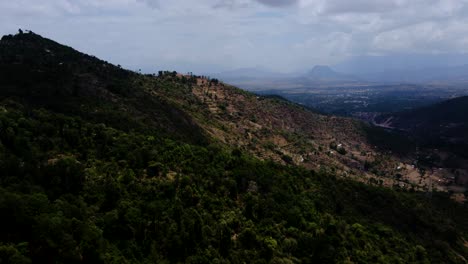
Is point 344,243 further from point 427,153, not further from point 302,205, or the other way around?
point 427,153

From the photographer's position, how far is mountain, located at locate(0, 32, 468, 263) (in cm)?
2542

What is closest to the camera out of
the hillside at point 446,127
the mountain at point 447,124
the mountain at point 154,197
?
the mountain at point 154,197

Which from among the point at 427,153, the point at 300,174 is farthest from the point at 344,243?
the point at 427,153

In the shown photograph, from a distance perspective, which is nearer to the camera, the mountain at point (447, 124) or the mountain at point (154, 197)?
the mountain at point (154, 197)

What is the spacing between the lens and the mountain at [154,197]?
2542 cm

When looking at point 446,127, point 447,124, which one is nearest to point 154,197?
point 446,127

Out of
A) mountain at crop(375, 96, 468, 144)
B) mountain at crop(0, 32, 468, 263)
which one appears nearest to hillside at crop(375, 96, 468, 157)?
mountain at crop(375, 96, 468, 144)

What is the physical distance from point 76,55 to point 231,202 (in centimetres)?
7285

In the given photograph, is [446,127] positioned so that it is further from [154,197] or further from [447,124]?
[154,197]

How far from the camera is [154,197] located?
108 ft

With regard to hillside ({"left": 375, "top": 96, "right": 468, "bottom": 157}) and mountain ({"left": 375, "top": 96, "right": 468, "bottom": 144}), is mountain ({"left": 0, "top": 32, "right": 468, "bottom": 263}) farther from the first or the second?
mountain ({"left": 375, "top": 96, "right": 468, "bottom": 144})

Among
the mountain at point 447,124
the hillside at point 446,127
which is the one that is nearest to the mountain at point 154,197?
the hillside at point 446,127

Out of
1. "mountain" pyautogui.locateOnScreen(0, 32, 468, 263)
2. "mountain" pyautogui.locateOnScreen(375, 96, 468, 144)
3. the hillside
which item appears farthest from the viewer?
"mountain" pyautogui.locateOnScreen(375, 96, 468, 144)

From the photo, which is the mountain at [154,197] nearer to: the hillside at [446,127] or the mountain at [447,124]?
the hillside at [446,127]
